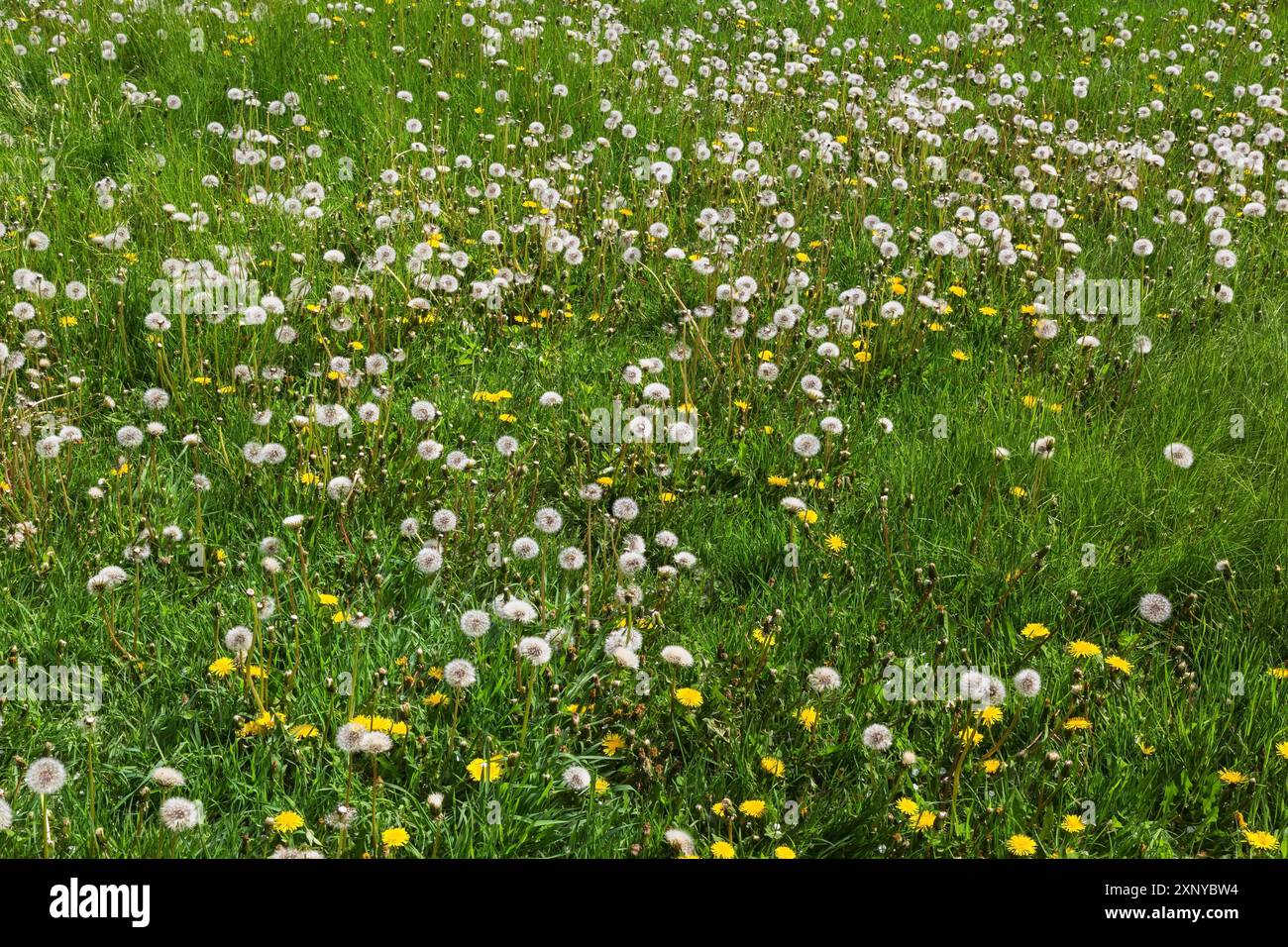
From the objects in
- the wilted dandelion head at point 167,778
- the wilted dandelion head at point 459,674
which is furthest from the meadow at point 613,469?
the wilted dandelion head at point 459,674

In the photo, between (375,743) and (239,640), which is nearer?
(375,743)

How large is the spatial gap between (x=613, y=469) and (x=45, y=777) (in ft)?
5.87

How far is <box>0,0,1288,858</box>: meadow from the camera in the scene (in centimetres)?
235

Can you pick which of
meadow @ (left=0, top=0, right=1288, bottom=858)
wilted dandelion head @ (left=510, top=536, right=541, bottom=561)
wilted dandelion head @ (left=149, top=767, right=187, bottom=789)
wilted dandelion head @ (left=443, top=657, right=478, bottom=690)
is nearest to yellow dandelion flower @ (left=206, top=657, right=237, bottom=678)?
meadow @ (left=0, top=0, right=1288, bottom=858)

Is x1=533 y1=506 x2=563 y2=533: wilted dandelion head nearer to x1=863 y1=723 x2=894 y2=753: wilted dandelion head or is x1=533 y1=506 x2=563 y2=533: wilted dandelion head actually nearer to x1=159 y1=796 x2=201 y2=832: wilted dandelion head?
x1=863 y1=723 x2=894 y2=753: wilted dandelion head

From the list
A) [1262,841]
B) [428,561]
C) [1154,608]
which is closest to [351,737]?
[428,561]

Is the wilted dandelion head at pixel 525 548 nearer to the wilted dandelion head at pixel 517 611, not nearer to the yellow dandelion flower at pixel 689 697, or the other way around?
the wilted dandelion head at pixel 517 611

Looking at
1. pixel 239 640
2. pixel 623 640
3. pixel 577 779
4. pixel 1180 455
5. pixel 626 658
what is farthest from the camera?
pixel 1180 455

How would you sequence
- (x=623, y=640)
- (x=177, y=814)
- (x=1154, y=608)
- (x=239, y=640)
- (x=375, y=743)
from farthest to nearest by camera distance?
(x=1154, y=608), (x=623, y=640), (x=239, y=640), (x=375, y=743), (x=177, y=814)

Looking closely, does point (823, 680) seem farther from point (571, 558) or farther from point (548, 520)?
point (548, 520)

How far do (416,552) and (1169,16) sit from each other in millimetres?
8478

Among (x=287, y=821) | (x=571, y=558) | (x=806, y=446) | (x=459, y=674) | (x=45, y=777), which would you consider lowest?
(x=287, y=821)

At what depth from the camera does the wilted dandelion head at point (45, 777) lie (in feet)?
6.81

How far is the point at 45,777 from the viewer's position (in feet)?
6.85
